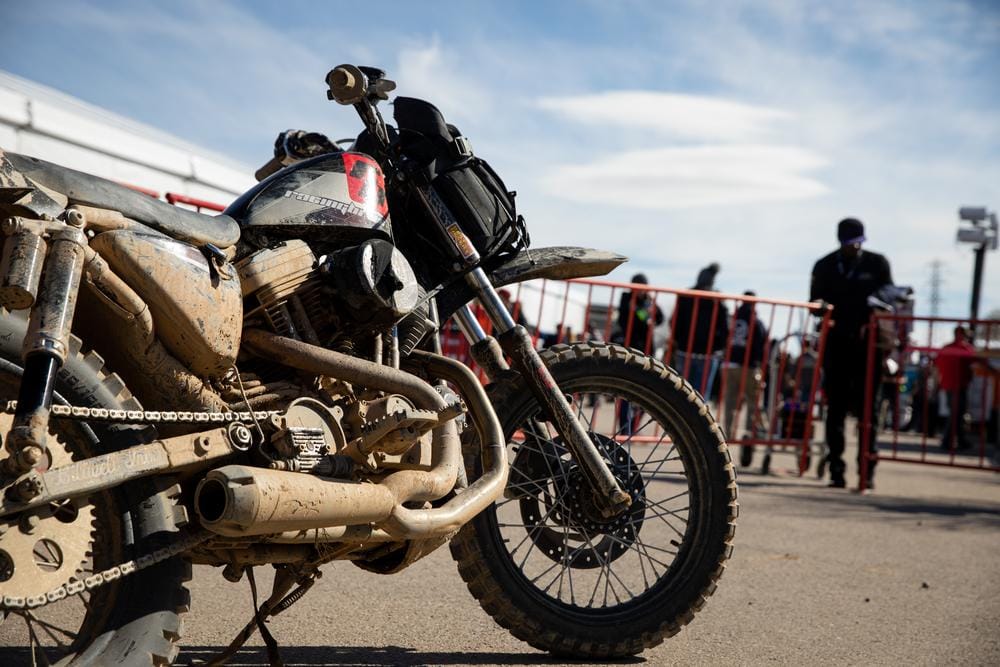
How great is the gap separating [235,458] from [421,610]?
5.42 ft

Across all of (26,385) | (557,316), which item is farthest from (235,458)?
(557,316)

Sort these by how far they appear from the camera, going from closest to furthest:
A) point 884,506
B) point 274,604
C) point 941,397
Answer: point 274,604 < point 884,506 < point 941,397

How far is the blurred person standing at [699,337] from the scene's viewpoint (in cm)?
895

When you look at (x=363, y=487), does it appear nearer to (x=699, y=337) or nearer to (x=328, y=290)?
(x=328, y=290)

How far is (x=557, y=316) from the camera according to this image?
565 inches

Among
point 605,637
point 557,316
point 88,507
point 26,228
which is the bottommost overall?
point 605,637

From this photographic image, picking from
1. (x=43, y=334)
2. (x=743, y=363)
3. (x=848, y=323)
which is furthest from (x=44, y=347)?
(x=848, y=323)

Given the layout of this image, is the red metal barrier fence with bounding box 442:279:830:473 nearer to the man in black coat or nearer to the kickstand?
the man in black coat

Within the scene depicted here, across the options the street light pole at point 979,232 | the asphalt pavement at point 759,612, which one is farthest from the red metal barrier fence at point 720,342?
the street light pole at point 979,232

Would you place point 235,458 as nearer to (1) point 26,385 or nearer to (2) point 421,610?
(1) point 26,385

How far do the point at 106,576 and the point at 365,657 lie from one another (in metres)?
1.27

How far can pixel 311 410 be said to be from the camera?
286 centimetres

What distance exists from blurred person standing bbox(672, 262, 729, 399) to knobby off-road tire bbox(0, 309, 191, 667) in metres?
6.71

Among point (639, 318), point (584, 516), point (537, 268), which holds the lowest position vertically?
point (584, 516)
